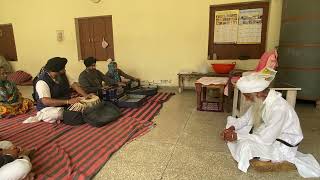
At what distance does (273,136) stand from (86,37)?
17.3ft

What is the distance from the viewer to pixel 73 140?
254cm

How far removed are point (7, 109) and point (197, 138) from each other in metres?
2.97

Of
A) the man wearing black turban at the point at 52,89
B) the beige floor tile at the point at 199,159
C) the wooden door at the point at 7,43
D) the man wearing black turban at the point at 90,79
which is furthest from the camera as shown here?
the wooden door at the point at 7,43

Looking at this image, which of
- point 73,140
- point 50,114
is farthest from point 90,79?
point 73,140

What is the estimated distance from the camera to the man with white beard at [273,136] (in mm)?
1778

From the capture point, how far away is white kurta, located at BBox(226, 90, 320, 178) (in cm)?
177

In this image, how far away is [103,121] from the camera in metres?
2.96

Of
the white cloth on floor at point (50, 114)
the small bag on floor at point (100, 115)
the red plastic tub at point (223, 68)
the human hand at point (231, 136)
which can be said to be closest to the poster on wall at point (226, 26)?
the red plastic tub at point (223, 68)

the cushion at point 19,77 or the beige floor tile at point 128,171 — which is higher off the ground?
the cushion at point 19,77

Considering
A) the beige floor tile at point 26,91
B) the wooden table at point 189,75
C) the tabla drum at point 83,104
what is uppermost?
the wooden table at point 189,75

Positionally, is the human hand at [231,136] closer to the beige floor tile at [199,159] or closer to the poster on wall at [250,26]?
the beige floor tile at [199,159]

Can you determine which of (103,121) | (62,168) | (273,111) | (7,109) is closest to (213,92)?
(103,121)

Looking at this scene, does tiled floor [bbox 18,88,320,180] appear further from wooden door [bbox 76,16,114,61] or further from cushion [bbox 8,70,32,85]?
cushion [bbox 8,70,32,85]

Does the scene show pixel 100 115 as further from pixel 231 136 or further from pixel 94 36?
pixel 94 36
